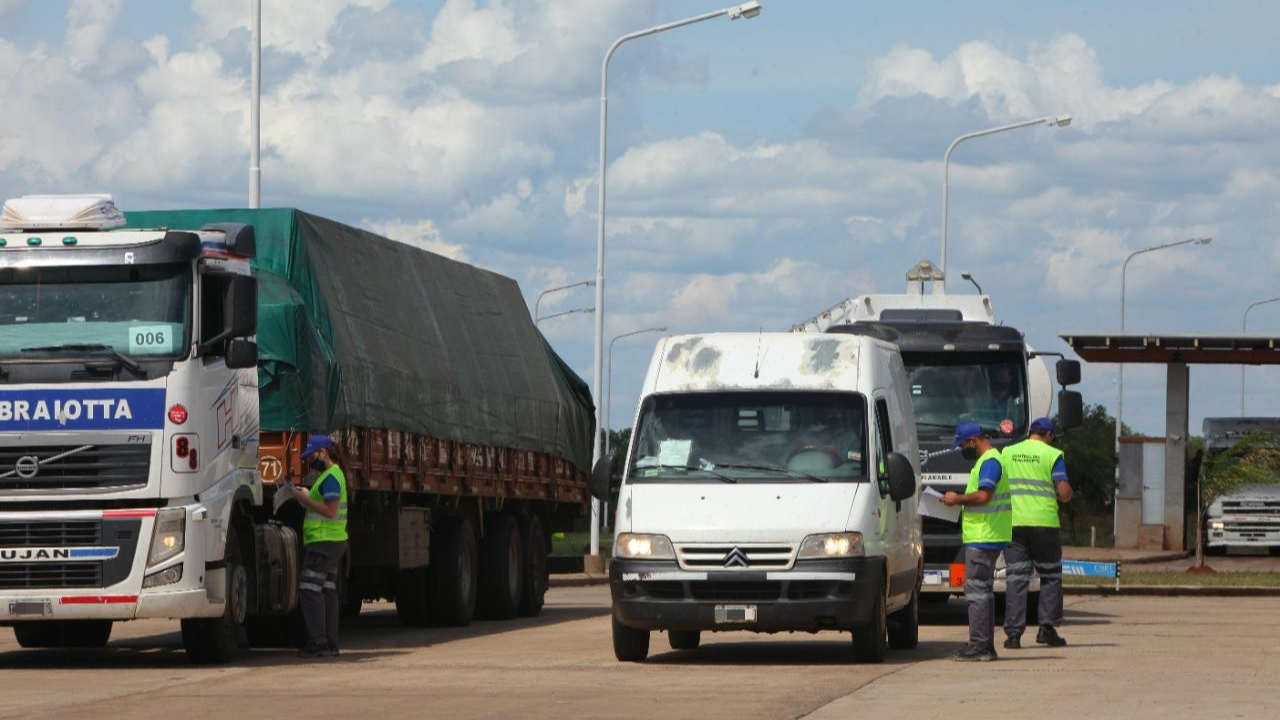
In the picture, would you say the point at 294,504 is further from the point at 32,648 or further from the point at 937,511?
the point at 937,511

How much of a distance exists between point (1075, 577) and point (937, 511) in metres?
15.6

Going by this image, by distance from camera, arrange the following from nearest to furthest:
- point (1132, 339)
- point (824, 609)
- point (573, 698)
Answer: point (573, 698) → point (824, 609) → point (1132, 339)

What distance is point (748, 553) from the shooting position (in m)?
16.5

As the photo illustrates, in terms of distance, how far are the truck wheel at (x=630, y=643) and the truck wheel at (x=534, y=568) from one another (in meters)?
8.38

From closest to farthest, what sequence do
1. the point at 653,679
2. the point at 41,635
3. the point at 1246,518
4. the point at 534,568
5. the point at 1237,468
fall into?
1. the point at 653,679
2. the point at 41,635
3. the point at 534,568
4. the point at 1237,468
5. the point at 1246,518

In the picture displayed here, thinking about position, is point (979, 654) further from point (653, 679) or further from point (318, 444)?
point (318, 444)

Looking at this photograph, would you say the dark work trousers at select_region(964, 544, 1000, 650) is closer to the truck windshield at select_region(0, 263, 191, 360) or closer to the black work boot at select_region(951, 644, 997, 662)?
the black work boot at select_region(951, 644, 997, 662)

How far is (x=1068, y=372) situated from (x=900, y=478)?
577cm

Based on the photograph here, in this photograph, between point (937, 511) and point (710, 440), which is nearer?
point (710, 440)

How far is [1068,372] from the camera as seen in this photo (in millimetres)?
22422

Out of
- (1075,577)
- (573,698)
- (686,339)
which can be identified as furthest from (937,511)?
(1075,577)

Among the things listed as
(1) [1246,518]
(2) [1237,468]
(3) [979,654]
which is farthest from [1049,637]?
(1) [1246,518]

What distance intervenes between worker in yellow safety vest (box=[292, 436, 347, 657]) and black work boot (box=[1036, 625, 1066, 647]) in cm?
588

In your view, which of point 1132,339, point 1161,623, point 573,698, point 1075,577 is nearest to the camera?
point 573,698
